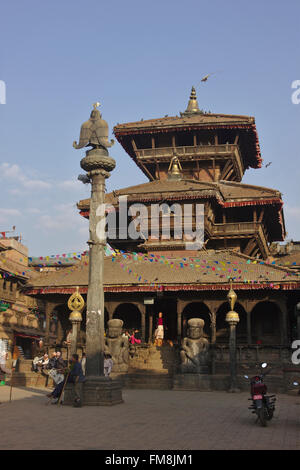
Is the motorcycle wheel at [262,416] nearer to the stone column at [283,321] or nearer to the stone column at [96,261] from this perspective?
the stone column at [96,261]

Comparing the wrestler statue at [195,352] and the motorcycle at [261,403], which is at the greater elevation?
the wrestler statue at [195,352]

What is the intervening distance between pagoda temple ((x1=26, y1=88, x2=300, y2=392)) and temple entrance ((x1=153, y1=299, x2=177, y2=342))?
61mm

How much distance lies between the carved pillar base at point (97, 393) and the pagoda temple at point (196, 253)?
29.3ft

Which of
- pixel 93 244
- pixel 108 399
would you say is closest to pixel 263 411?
pixel 108 399

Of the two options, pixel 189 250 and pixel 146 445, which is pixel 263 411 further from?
pixel 189 250

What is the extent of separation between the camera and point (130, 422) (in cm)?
1185

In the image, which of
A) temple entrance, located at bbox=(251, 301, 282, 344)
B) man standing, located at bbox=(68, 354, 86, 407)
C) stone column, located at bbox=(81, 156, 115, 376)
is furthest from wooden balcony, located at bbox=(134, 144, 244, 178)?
man standing, located at bbox=(68, 354, 86, 407)

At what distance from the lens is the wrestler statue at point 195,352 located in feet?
73.5

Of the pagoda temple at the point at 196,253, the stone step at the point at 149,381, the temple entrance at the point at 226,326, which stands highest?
the pagoda temple at the point at 196,253

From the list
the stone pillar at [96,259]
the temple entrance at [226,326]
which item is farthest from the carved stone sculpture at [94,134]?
the temple entrance at [226,326]

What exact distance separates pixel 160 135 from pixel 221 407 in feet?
93.6

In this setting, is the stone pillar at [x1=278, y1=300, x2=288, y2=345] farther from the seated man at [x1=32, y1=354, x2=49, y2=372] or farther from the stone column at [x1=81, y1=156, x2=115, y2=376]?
the stone column at [x1=81, y1=156, x2=115, y2=376]
